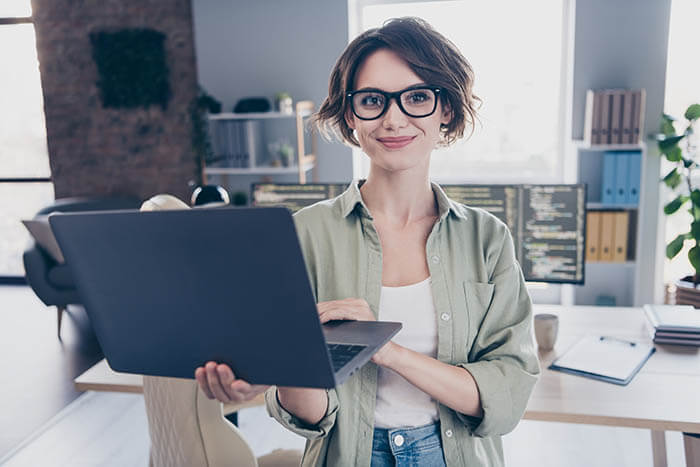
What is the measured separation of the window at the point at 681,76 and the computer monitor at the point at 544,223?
2.43 meters

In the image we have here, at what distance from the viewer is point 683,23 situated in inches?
162

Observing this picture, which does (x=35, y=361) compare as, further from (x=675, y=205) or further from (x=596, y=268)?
(x=675, y=205)

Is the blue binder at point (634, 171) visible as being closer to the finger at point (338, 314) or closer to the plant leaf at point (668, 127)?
the plant leaf at point (668, 127)

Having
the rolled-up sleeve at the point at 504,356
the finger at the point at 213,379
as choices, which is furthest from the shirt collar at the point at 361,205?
the finger at the point at 213,379

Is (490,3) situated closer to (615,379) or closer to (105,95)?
(105,95)

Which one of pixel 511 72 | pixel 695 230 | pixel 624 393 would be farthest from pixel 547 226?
pixel 511 72

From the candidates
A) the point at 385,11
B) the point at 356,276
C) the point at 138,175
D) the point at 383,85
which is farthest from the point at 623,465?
the point at 138,175

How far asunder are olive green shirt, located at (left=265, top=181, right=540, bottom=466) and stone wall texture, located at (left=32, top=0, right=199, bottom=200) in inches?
164

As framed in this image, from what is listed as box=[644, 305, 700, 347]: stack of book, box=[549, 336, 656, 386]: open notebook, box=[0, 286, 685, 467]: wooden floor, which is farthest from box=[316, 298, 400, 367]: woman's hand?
box=[0, 286, 685, 467]: wooden floor

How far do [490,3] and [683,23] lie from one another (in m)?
1.32

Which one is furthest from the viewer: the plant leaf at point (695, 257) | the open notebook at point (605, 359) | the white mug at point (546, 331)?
the plant leaf at point (695, 257)

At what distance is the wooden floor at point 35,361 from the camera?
3.09 m

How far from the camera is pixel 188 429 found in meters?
1.28

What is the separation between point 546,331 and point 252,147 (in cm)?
315
